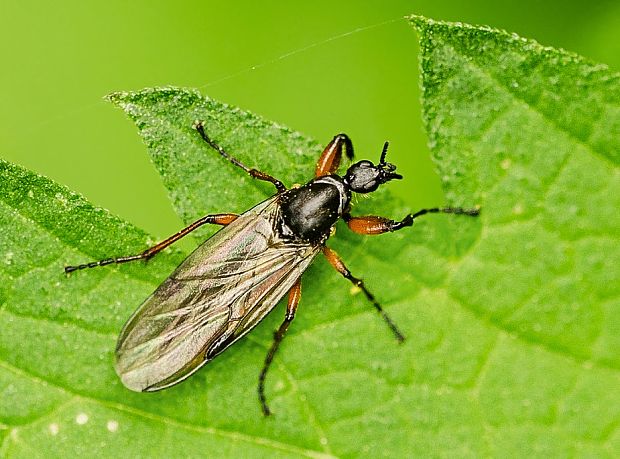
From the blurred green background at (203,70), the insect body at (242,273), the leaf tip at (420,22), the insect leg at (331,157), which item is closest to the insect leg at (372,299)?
the insect body at (242,273)

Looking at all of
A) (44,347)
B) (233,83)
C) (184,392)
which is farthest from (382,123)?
(44,347)

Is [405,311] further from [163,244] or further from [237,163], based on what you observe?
[163,244]

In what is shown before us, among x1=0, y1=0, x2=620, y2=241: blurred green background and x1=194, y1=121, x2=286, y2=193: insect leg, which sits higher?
x1=0, y1=0, x2=620, y2=241: blurred green background

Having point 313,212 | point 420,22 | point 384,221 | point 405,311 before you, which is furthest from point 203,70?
point 405,311

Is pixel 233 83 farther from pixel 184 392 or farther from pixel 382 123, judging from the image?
pixel 184 392

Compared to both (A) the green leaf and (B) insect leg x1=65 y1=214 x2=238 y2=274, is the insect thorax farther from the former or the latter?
(B) insect leg x1=65 y1=214 x2=238 y2=274

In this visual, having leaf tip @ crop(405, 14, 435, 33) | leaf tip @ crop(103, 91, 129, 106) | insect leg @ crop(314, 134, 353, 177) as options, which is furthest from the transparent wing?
leaf tip @ crop(405, 14, 435, 33)
